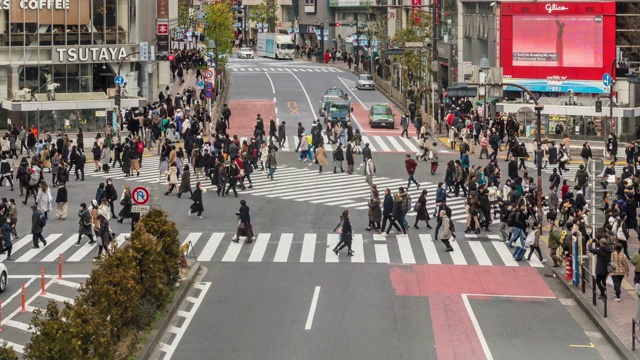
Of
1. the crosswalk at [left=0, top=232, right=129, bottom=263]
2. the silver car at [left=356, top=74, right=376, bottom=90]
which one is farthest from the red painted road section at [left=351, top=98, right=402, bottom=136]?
the crosswalk at [left=0, top=232, right=129, bottom=263]

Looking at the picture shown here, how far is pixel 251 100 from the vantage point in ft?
274

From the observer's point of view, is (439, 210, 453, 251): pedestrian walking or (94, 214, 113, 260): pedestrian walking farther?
(439, 210, 453, 251): pedestrian walking

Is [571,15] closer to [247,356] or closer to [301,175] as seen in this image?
[301,175]

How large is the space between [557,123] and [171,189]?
28170 millimetres

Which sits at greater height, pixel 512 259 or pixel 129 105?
pixel 129 105

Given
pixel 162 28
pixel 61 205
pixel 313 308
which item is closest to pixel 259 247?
pixel 313 308

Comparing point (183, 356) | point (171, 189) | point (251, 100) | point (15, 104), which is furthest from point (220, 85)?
point (183, 356)

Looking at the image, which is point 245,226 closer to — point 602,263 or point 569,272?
point 569,272

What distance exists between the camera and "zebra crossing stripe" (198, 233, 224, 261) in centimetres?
3334

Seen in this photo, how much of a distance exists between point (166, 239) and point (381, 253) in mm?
8605

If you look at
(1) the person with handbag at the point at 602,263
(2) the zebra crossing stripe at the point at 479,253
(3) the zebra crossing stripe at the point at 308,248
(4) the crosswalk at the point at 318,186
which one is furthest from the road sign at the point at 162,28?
(1) the person with handbag at the point at 602,263

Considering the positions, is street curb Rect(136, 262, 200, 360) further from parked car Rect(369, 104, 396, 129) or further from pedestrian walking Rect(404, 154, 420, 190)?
parked car Rect(369, 104, 396, 129)

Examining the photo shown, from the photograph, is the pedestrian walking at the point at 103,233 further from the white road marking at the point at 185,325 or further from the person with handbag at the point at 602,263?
the person with handbag at the point at 602,263

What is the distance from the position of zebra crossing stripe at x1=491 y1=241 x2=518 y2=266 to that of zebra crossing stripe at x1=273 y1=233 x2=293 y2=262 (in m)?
6.23
